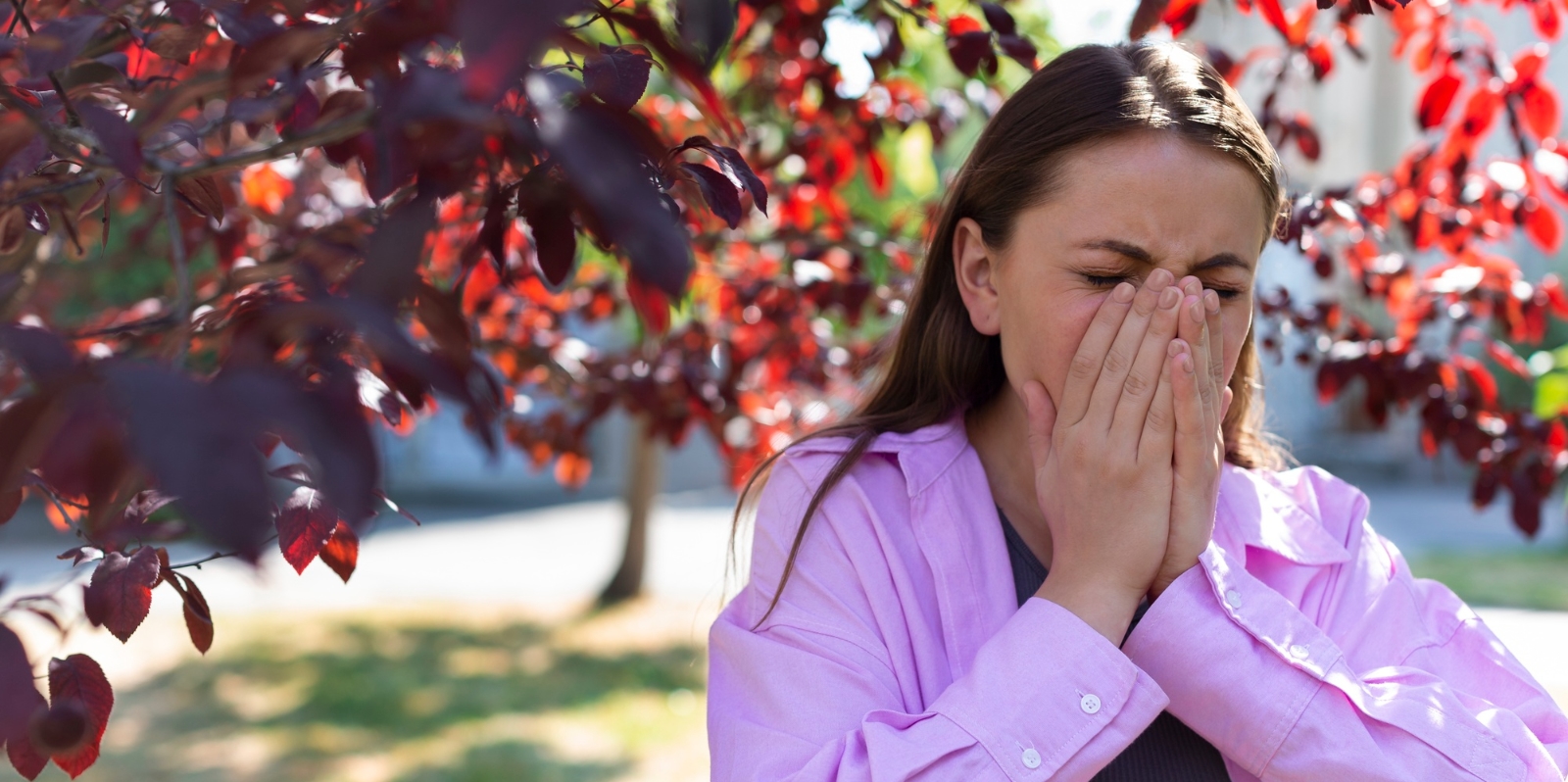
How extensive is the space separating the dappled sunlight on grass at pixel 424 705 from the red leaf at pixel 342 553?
3.50 metres

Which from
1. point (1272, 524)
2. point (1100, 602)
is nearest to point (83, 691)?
point (1100, 602)

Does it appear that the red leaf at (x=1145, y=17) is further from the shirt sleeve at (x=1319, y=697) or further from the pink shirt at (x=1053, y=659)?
the shirt sleeve at (x=1319, y=697)

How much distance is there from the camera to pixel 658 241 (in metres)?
0.73

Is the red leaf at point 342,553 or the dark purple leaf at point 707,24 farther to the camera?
the red leaf at point 342,553

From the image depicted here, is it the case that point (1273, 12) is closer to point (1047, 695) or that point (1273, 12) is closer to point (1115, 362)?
point (1115, 362)

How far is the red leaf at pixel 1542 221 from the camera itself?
2.69m

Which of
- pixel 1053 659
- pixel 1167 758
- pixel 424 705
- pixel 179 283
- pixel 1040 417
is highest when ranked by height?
pixel 179 283

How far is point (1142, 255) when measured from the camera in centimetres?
151

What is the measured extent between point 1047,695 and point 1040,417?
392 millimetres

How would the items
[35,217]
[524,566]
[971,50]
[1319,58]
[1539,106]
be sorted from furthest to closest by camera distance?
[524,566], [1319,58], [1539,106], [971,50], [35,217]

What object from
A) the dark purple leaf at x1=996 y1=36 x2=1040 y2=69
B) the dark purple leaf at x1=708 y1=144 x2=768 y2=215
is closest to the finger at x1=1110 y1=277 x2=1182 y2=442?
the dark purple leaf at x1=708 y1=144 x2=768 y2=215

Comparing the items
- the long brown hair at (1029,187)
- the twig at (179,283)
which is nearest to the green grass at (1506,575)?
the long brown hair at (1029,187)

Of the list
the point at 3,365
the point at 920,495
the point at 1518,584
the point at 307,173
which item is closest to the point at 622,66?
the point at 3,365

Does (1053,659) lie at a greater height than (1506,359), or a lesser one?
greater
